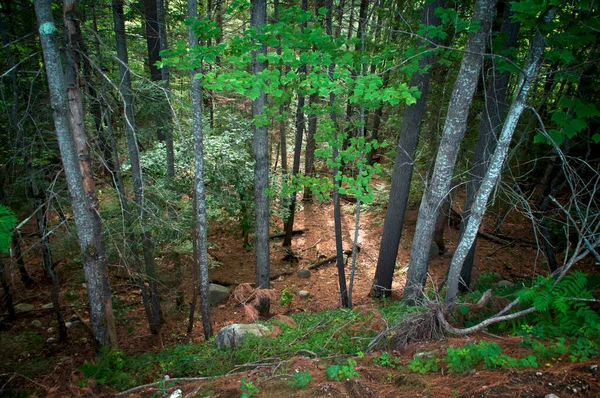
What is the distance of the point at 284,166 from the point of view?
54.0 feet

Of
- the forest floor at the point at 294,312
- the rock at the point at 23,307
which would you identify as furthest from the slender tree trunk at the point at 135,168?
the rock at the point at 23,307

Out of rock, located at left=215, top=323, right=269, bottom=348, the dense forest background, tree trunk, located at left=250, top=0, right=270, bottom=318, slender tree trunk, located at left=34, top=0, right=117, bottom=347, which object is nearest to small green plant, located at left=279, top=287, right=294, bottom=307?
the dense forest background

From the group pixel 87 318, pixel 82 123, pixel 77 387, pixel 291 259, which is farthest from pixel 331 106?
pixel 87 318

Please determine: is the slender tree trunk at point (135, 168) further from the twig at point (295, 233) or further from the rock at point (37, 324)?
the twig at point (295, 233)

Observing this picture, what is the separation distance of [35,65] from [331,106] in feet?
22.7

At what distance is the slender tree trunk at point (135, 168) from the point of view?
22.5 feet

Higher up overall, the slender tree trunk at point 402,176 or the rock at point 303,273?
the slender tree trunk at point 402,176

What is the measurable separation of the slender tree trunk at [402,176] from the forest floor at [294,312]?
987mm

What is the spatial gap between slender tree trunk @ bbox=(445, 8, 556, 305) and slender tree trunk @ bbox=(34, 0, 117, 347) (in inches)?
226

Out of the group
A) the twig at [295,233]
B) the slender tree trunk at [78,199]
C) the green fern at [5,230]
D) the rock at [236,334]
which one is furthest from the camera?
the twig at [295,233]

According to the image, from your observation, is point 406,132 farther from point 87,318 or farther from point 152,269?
point 87,318

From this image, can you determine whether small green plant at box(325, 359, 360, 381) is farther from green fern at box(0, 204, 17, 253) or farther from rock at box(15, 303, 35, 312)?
rock at box(15, 303, 35, 312)

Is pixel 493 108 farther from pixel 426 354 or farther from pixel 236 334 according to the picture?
pixel 236 334

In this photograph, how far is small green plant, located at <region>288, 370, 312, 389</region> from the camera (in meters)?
3.70
